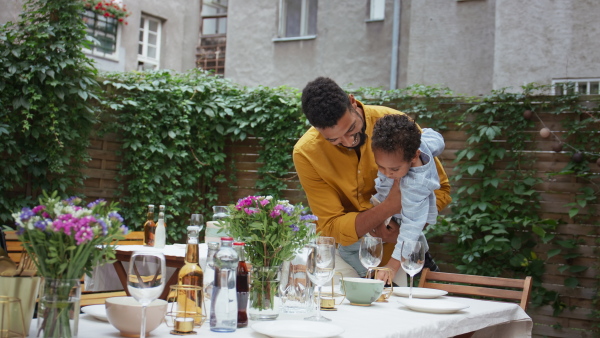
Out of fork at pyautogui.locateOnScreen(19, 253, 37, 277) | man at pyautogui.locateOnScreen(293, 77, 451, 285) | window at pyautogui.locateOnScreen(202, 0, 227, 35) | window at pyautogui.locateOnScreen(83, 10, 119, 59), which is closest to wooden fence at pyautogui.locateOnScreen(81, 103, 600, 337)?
man at pyautogui.locateOnScreen(293, 77, 451, 285)

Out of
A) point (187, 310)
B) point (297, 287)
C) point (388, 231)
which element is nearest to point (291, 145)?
point (388, 231)

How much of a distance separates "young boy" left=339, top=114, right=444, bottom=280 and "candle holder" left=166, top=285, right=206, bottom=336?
105 centimetres

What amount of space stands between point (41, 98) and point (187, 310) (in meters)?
3.86

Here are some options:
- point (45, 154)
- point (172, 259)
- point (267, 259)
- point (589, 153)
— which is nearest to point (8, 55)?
point (45, 154)

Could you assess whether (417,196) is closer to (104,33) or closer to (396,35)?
(396,35)

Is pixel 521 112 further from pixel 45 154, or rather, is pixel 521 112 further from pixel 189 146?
pixel 45 154

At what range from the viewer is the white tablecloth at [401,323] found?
5.02 ft

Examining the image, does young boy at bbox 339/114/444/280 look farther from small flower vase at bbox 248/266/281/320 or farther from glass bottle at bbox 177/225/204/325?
glass bottle at bbox 177/225/204/325

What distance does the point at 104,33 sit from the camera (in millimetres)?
11820

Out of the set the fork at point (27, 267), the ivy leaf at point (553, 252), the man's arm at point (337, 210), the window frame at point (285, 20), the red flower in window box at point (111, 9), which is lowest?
the ivy leaf at point (553, 252)

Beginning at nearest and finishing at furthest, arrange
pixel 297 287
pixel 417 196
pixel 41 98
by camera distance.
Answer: pixel 297 287, pixel 417 196, pixel 41 98

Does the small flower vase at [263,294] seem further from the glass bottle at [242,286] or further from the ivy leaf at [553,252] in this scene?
the ivy leaf at [553,252]

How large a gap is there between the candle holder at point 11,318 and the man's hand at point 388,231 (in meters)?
1.65

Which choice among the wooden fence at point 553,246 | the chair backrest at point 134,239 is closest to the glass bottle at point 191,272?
the chair backrest at point 134,239
